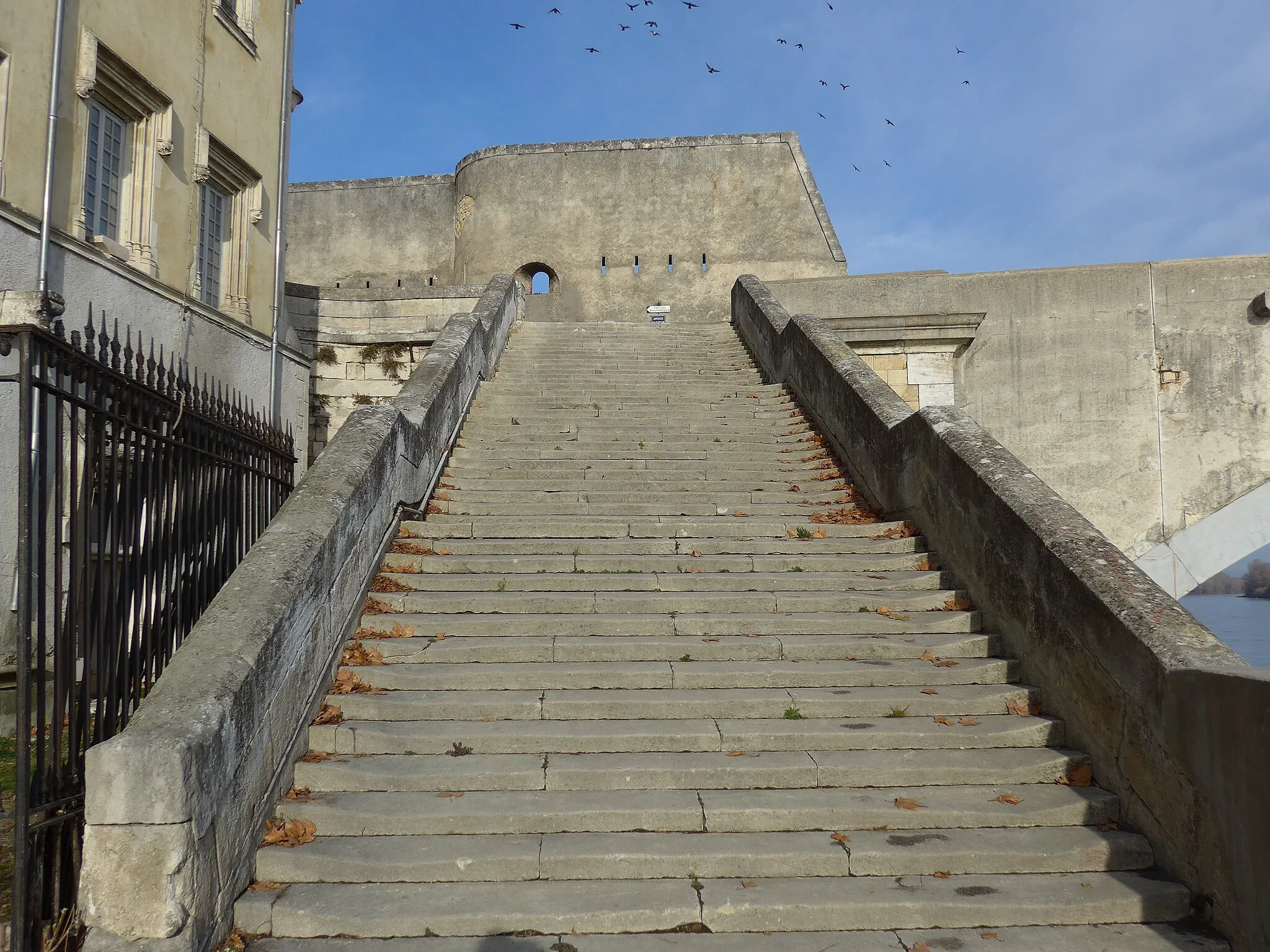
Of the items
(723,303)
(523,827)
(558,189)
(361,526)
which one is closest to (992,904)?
(523,827)

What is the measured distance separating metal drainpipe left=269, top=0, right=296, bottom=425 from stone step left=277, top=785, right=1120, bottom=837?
863cm

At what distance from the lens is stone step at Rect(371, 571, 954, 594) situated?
5488 mm

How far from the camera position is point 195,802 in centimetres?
296

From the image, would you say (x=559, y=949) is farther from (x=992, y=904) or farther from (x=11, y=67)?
(x=11, y=67)

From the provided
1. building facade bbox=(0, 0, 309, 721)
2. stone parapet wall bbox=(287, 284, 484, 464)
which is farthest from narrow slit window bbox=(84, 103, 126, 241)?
stone parapet wall bbox=(287, 284, 484, 464)

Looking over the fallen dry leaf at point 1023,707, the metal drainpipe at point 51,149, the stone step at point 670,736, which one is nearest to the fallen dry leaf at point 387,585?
the stone step at point 670,736

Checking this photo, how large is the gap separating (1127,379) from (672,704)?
916 centimetres

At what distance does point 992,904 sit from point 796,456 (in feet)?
17.3

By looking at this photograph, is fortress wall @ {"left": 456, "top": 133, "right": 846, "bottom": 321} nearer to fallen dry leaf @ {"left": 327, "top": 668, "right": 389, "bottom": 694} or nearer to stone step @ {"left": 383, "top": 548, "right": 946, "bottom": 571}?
stone step @ {"left": 383, "top": 548, "right": 946, "bottom": 571}

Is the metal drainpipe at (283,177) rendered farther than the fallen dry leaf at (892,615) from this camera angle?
Yes

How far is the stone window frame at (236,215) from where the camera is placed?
10.5 meters

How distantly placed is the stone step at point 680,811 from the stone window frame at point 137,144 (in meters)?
7.03

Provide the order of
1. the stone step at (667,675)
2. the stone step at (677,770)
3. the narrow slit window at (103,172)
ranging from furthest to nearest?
the narrow slit window at (103,172) → the stone step at (667,675) → the stone step at (677,770)

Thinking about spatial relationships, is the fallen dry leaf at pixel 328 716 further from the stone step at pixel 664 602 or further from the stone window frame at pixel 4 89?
the stone window frame at pixel 4 89
